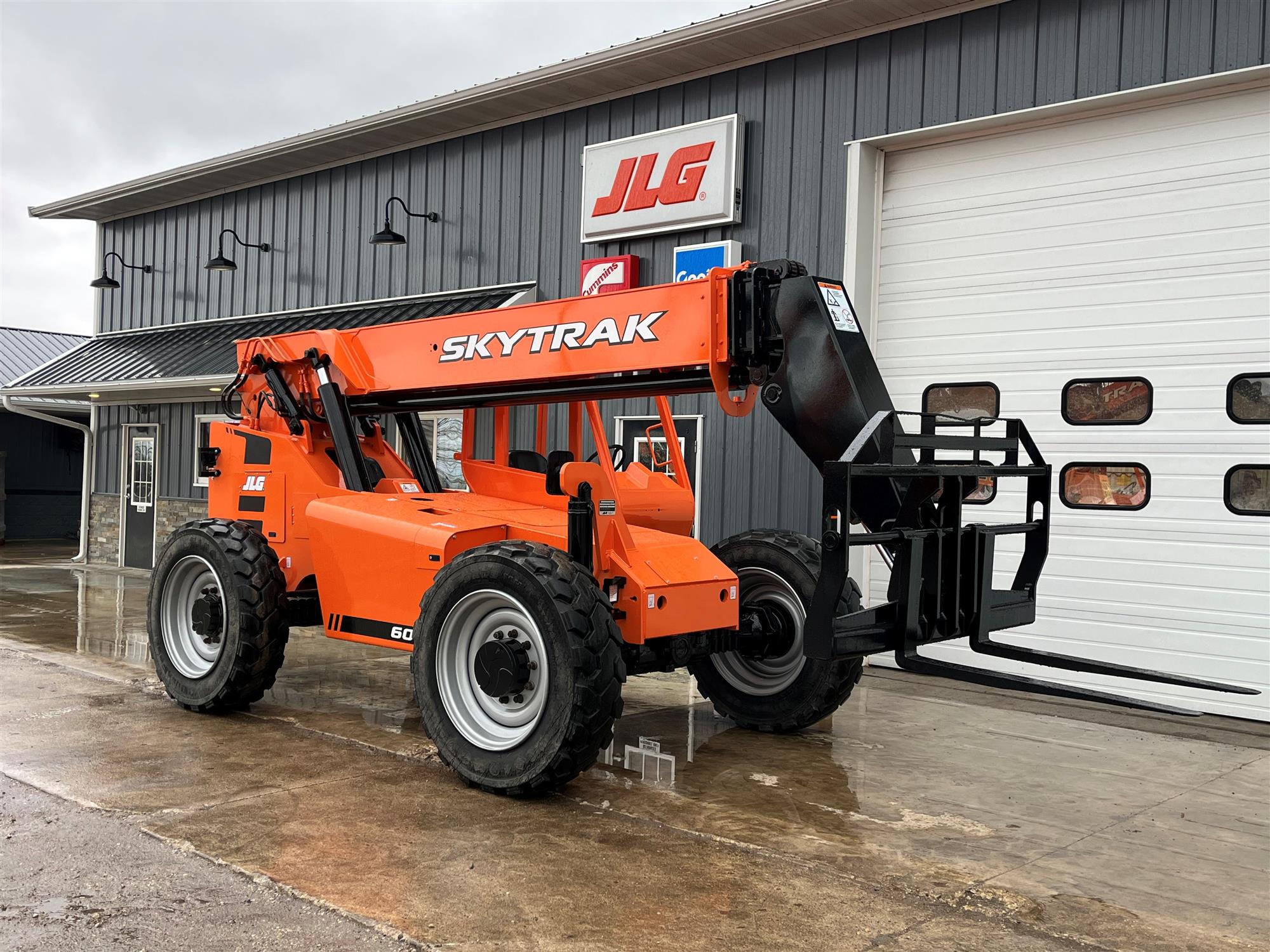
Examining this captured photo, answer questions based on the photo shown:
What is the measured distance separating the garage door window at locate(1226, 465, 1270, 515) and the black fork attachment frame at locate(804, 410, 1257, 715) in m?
3.63

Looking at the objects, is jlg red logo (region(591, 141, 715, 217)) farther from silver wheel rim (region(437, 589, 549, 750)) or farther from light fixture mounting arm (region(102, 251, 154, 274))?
light fixture mounting arm (region(102, 251, 154, 274))

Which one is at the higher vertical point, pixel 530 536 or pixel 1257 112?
pixel 1257 112

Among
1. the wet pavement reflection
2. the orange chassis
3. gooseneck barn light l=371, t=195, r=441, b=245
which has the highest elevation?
gooseneck barn light l=371, t=195, r=441, b=245

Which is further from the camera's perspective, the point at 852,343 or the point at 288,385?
the point at 288,385

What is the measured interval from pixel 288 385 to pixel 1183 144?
22.4ft

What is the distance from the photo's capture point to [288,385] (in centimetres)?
816

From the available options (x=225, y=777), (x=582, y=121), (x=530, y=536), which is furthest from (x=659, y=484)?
(x=582, y=121)

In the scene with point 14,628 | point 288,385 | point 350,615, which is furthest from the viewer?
point 14,628

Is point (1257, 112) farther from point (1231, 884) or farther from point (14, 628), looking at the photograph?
point (14, 628)

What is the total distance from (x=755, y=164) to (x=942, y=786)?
6.72 metres

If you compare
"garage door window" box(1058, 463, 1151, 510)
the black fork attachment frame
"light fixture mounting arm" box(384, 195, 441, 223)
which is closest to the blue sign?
"garage door window" box(1058, 463, 1151, 510)

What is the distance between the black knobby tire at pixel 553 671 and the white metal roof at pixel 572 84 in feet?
21.4

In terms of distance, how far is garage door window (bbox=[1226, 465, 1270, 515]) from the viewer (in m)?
8.48

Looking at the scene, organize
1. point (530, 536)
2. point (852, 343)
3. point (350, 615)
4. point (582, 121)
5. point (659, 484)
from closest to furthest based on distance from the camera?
point (852, 343)
point (530, 536)
point (350, 615)
point (659, 484)
point (582, 121)
